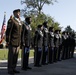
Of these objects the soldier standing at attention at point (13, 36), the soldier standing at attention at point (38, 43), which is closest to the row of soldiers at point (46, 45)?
the soldier standing at attention at point (38, 43)

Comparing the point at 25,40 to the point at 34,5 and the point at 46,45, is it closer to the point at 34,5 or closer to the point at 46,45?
the point at 46,45

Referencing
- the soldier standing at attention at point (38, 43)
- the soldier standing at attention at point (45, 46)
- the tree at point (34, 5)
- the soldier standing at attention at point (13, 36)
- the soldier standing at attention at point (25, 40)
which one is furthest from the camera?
the tree at point (34, 5)

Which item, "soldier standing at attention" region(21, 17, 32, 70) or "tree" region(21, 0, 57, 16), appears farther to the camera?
"tree" region(21, 0, 57, 16)

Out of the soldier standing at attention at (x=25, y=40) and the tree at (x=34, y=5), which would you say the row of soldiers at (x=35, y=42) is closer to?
the soldier standing at attention at (x=25, y=40)

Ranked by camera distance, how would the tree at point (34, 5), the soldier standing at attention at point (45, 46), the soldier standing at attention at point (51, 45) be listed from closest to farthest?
1. the soldier standing at attention at point (45, 46)
2. the soldier standing at attention at point (51, 45)
3. the tree at point (34, 5)

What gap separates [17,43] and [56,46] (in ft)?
19.6

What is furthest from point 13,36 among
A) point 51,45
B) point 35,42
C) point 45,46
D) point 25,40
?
point 51,45

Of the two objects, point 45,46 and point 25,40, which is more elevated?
point 25,40

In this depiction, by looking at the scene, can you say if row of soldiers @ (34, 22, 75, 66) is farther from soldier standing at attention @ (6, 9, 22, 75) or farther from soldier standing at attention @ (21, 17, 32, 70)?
soldier standing at attention @ (6, 9, 22, 75)

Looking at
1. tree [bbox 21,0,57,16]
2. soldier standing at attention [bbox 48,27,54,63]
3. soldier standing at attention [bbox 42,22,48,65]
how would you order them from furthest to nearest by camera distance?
→ tree [bbox 21,0,57,16], soldier standing at attention [bbox 48,27,54,63], soldier standing at attention [bbox 42,22,48,65]

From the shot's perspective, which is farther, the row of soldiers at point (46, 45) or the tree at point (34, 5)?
the tree at point (34, 5)

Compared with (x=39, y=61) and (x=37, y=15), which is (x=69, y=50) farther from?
(x=37, y=15)

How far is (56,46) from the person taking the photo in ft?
53.3

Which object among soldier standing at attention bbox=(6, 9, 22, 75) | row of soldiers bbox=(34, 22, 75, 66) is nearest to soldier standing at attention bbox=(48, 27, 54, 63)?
row of soldiers bbox=(34, 22, 75, 66)
